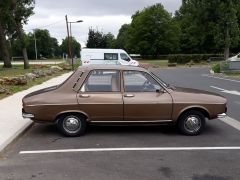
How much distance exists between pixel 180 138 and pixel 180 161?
1.88m

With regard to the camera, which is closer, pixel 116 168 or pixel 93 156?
pixel 116 168

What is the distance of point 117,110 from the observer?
9.15 m

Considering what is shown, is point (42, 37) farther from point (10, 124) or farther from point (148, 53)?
point (10, 124)

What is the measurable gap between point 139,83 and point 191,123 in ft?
4.29

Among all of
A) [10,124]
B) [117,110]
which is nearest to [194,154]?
[117,110]

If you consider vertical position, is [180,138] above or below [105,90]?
below

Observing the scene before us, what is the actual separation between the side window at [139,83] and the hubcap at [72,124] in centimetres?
116

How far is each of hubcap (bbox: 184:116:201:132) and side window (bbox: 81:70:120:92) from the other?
153 cm

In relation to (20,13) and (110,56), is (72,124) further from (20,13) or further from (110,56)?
(20,13)

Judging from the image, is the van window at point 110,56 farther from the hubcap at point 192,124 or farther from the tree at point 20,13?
the hubcap at point 192,124

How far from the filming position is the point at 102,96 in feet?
30.1

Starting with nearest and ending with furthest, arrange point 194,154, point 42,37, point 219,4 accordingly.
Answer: point 194,154 < point 219,4 < point 42,37

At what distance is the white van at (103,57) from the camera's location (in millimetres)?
40938

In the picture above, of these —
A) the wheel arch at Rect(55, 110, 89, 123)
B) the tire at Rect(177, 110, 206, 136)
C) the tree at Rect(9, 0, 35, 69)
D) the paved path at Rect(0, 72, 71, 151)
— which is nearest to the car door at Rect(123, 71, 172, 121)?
the tire at Rect(177, 110, 206, 136)
